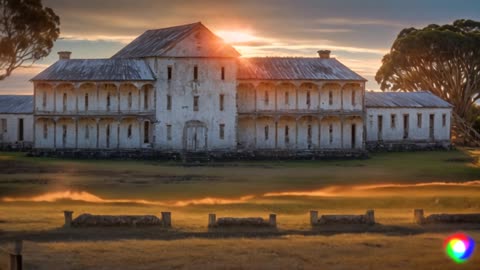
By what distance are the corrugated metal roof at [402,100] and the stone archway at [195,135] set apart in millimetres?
17400

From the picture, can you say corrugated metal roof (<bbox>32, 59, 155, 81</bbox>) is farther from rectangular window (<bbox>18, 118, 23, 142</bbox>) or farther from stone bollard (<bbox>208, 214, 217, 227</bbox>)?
stone bollard (<bbox>208, 214, 217, 227</bbox>)

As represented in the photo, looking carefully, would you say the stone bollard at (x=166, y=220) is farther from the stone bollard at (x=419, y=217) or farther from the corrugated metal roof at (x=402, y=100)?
the corrugated metal roof at (x=402, y=100)

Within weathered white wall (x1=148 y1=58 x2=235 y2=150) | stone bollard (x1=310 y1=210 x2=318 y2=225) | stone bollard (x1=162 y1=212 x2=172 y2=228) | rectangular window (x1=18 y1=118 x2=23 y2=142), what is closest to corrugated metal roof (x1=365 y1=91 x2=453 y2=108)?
weathered white wall (x1=148 y1=58 x2=235 y2=150)

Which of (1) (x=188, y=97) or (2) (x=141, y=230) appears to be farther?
(1) (x=188, y=97)

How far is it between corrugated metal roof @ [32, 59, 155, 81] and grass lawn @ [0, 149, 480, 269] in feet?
21.7

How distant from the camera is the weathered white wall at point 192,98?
210 ft

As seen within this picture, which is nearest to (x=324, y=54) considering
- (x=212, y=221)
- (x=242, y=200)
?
(x=242, y=200)

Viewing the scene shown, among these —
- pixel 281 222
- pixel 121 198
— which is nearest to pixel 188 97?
pixel 121 198

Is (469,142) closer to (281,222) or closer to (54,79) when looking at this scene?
(54,79)

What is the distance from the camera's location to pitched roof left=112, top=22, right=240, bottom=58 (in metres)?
64.4

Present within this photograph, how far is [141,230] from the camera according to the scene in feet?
83.1

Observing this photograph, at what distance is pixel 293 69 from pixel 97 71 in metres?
15.0

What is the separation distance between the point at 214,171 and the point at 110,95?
16.4 meters

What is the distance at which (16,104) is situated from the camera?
77.1 m
